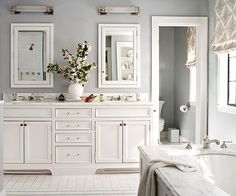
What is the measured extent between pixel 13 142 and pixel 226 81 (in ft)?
9.08

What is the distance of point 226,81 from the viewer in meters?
4.80

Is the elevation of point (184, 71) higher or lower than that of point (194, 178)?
higher

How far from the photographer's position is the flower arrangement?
5.04 m

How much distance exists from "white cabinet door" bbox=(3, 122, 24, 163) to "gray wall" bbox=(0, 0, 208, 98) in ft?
2.08

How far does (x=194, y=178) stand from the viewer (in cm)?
233

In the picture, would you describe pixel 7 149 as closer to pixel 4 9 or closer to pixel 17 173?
pixel 17 173

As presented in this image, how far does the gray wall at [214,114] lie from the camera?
15.1 ft

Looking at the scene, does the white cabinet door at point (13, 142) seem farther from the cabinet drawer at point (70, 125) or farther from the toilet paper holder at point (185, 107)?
the toilet paper holder at point (185, 107)

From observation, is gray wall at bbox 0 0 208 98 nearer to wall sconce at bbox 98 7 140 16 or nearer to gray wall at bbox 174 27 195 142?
wall sconce at bbox 98 7 140 16

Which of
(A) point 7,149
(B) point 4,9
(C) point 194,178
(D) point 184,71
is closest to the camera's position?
(C) point 194,178

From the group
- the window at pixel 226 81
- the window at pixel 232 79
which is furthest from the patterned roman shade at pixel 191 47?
the window at pixel 232 79

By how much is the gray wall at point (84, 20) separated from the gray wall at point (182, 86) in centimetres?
138

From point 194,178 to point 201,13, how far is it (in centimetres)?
348

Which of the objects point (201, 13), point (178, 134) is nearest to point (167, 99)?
point (178, 134)
